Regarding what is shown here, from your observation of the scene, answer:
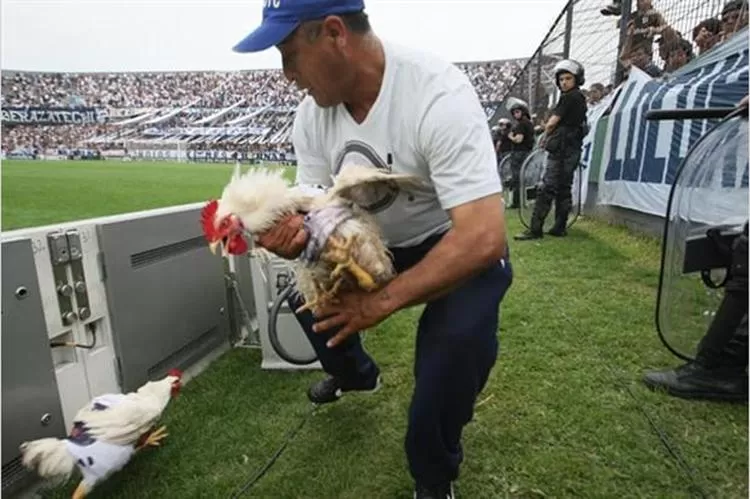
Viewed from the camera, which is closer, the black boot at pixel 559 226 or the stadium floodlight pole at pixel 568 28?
the black boot at pixel 559 226

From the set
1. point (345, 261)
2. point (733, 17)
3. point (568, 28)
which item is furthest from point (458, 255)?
point (568, 28)

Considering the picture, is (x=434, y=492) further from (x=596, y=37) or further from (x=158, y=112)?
(x=158, y=112)

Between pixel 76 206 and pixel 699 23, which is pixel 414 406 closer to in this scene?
pixel 699 23

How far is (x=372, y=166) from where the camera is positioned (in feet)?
4.15

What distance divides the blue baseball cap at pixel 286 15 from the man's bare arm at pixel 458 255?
0.49m

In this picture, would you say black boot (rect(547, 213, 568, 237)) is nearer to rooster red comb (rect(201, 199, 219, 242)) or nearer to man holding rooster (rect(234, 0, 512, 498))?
man holding rooster (rect(234, 0, 512, 498))

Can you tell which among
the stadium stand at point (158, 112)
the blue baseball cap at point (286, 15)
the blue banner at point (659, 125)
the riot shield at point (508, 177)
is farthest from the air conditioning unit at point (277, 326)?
the stadium stand at point (158, 112)

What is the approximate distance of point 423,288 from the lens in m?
1.09

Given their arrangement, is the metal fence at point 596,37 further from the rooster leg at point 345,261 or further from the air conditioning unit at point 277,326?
the rooster leg at point 345,261

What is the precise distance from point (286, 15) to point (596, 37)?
24.2 feet

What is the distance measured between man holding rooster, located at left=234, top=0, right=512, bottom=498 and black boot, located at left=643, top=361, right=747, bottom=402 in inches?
35.9

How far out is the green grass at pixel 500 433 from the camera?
1416 mm

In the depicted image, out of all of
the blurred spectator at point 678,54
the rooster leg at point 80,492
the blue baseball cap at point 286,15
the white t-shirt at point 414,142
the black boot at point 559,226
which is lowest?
the black boot at point 559,226

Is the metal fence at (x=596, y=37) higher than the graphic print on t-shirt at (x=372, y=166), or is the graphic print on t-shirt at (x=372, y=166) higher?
the metal fence at (x=596, y=37)
